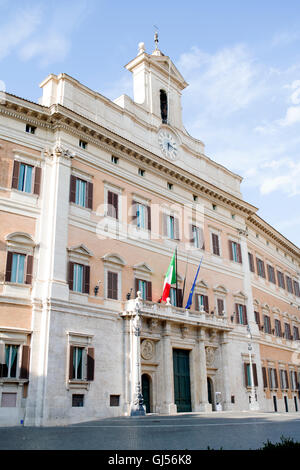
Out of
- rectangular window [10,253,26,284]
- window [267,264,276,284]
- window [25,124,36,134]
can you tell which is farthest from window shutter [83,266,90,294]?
window [267,264,276,284]

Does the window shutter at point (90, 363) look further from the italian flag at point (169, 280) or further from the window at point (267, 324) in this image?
the window at point (267, 324)

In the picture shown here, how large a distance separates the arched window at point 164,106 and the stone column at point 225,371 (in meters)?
14.6

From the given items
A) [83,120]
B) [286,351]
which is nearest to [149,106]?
[83,120]

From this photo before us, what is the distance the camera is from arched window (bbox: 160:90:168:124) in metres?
31.3

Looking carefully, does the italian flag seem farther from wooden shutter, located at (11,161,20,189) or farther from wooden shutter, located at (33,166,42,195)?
wooden shutter, located at (11,161,20,189)

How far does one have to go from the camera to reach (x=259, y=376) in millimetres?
31297

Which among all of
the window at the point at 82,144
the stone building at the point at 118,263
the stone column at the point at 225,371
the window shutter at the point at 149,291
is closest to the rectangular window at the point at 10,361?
the stone building at the point at 118,263

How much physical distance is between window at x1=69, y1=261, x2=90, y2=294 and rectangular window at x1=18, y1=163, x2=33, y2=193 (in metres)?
4.10

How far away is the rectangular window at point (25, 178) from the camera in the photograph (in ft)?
71.7

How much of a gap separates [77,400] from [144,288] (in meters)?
7.21
